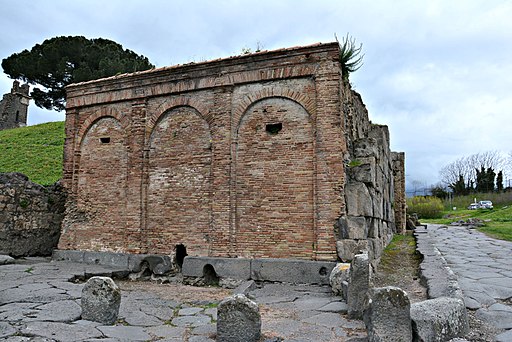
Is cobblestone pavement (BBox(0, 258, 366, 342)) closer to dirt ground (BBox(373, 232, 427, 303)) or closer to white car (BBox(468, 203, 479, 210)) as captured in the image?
dirt ground (BBox(373, 232, 427, 303))

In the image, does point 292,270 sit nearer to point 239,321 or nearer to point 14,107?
point 239,321

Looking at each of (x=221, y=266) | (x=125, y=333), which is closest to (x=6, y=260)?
(x=221, y=266)

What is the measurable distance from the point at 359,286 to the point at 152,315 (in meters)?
3.00

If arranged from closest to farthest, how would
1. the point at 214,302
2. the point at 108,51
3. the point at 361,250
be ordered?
1. the point at 214,302
2. the point at 361,250
3. the point at 108,51

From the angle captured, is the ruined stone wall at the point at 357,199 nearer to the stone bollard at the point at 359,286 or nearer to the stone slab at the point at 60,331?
the stone bollard at the point at 359,286

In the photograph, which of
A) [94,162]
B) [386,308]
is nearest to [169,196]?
[94,162]

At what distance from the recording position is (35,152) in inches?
885

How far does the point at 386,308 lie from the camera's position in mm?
4027

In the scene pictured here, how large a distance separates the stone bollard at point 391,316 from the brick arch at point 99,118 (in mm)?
8039

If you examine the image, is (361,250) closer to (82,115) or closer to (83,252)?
(83,252)

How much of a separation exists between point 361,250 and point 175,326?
3798 mm

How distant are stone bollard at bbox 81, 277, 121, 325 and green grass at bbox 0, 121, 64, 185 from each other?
13329 millimetres

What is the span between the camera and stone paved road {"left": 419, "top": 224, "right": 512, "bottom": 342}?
14.5ft

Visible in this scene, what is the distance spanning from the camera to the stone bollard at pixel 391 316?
3.97 metres
